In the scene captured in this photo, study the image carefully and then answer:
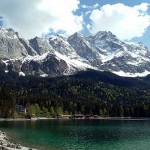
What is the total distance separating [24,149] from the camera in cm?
7775

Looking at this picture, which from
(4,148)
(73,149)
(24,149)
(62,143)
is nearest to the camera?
(4,148)

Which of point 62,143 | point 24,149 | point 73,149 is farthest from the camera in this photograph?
point 62,143

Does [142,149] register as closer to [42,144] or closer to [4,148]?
[42,144]

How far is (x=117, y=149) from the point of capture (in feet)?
300

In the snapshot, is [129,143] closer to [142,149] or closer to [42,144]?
[142,149]

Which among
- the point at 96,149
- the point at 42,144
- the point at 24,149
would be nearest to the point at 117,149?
the point at 96,149

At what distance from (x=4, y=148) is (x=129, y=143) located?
4297 centimetres

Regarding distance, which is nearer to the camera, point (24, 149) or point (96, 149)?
point (24, 149)

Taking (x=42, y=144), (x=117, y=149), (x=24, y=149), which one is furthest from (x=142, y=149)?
(x=24, y=149)

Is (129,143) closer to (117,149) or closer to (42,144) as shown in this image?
(117,149)

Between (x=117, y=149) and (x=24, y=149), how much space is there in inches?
990

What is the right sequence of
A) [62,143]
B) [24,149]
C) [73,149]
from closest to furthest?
[24,149] < [73,149] < [62,143]

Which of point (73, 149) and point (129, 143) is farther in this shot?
point (129, 143)

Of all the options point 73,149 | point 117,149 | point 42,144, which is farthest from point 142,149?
point 42,144
